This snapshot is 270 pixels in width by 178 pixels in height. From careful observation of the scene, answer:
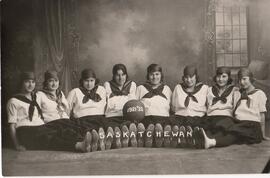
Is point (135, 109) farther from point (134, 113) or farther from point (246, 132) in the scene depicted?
point (246, 132)

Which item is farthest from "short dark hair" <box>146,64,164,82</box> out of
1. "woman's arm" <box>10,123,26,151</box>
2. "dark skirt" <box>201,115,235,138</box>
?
"woman's arm" <box>10,123,26,151</box>

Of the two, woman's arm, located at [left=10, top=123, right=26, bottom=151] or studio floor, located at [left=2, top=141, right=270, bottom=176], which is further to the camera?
woman's arm, located at [left=10, top=123, right=26, bottom=151]

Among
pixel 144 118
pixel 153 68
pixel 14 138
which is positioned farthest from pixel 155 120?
pixel 14 138

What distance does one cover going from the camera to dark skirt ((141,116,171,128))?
4.96 metres

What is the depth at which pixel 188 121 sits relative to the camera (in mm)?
4957

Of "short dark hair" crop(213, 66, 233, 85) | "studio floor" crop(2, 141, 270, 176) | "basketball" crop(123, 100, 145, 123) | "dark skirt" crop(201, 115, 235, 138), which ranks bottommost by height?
"studio floor" crop(2, 141, 270, 176)

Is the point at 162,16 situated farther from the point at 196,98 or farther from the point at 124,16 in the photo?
the point at 196,98

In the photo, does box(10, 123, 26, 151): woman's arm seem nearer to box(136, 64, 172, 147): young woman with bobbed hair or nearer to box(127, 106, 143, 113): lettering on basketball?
box(127, 106, 143, 113): lettering on basketball

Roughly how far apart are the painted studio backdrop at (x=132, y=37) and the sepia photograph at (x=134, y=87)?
1 cm

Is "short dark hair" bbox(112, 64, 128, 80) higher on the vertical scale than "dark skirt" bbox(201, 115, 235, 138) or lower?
higher

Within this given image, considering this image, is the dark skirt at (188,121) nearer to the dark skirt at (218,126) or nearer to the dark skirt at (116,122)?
the dark skirt at (218,126)

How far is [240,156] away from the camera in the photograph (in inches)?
193

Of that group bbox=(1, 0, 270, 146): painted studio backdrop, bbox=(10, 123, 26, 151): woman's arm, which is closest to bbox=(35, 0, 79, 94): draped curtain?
bbox=(1, 0, 270, 146): painted studio backdrop

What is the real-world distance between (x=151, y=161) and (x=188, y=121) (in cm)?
56
